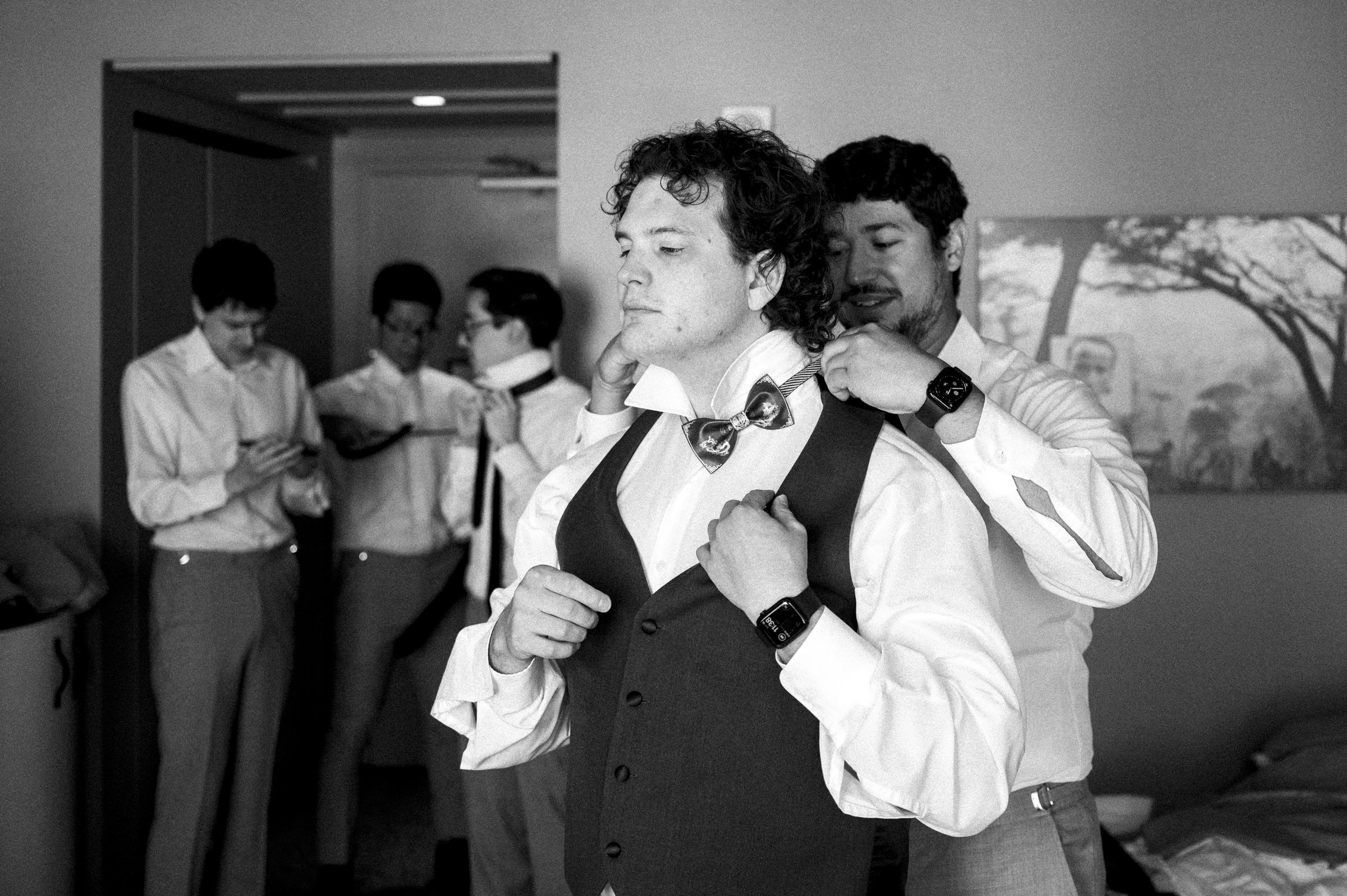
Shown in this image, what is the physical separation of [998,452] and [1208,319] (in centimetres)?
227

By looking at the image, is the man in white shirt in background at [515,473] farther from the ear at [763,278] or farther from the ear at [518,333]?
the ear at [763,278]

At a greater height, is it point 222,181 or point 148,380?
point 222,181

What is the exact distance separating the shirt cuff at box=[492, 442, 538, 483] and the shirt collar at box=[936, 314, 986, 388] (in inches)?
70.6

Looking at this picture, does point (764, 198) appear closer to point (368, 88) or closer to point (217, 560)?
point (217, 560)

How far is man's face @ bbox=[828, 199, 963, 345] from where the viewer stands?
6.79 ft

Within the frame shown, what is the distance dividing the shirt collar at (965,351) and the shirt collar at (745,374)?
0.47 metres

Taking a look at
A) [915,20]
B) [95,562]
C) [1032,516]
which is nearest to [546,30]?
[915,20]

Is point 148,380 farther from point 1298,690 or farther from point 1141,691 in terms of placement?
point 1298,690

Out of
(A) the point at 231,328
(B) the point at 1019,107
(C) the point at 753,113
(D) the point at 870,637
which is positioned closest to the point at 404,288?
(A) the point at 231,328

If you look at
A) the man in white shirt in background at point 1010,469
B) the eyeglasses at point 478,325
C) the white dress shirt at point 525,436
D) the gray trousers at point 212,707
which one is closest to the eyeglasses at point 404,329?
the eyeglasses at point 478,325

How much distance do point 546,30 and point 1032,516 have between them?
2.56m

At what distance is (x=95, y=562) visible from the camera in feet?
12.7

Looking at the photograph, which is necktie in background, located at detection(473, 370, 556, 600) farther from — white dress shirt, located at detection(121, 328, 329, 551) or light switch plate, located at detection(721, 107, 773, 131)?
light switch plate, located at detection(721, 107, 773, 131)

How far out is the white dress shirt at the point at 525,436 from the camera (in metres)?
3.76
